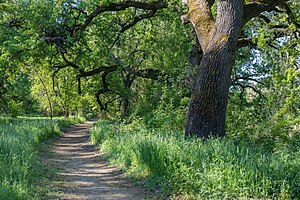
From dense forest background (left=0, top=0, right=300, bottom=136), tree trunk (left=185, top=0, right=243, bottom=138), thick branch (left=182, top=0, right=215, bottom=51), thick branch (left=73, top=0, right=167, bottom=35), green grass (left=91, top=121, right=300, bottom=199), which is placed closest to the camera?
green grass (left=91, top=121, right=300, bottom=199)

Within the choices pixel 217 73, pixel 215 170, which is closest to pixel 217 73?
pixel 217 73

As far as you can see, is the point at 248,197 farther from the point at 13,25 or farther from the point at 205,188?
the point at 13,25

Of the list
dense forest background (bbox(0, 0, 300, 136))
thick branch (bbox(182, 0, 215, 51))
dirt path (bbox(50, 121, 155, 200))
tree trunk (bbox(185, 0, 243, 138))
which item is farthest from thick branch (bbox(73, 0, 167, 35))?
dirt path (bbox(50, 121, 155, 200))

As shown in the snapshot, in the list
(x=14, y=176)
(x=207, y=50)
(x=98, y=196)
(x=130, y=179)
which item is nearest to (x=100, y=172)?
(x=130, y=179)

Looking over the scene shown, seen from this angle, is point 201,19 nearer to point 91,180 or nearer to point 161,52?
point 91,180

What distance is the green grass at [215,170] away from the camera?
4742 millimetres

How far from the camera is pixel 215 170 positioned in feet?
17.2

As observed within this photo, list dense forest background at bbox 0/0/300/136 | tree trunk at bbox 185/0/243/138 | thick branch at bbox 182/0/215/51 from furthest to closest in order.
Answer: dense forest background at bbox 0/0/300/136
thick branch at bbox 182/0/215/51
tree trunk at bbox 185/0/243/138

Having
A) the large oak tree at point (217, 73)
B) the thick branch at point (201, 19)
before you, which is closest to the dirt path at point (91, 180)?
the large oak tree at point (217, 73)

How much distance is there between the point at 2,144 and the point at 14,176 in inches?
86.5

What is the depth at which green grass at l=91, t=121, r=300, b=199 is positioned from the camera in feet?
15.6

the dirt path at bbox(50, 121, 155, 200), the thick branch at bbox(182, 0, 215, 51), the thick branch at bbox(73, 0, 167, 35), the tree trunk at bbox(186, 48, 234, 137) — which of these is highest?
the thick branch at bbox(73, 0, 167, 35)

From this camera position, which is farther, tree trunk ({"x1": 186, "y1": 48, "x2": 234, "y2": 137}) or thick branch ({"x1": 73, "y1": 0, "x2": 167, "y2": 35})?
thick branch ({"x1": 73, "y1": 0, "x2": 167, "y2": 35})

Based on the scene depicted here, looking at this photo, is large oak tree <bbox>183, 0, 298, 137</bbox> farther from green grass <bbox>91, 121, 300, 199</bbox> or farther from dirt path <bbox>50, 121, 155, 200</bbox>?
dirt path <bbox>50, 121, 155, 200</bbox>
